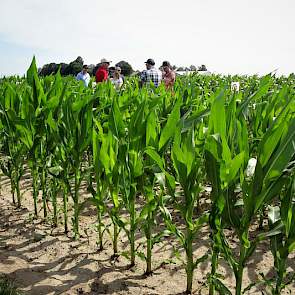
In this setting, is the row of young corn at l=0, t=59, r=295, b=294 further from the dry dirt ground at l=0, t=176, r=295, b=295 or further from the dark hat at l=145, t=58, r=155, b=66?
the dark hat at l=145, t=58, r=155, b=66

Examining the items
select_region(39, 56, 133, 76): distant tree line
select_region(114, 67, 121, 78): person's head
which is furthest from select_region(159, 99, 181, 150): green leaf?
select_region(39, 56, 133, 76): distant tree line

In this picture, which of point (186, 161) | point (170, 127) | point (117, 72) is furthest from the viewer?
point (117, 72)

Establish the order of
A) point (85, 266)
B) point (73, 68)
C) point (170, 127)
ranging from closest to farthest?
1. point (170, 127)
2. point (85, 266)
3. point (73, 68)

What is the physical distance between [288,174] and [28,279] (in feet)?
5.63

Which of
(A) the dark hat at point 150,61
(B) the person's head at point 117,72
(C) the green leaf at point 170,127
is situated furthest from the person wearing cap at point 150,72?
(C) the green leaf at point 170,127

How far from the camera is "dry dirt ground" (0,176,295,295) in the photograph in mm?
2271

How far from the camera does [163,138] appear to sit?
214cm

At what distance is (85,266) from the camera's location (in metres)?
2.51

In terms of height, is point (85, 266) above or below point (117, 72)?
below

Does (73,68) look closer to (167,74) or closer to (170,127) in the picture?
(167,74)

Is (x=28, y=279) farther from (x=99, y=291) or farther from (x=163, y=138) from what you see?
(x=163, y=138)

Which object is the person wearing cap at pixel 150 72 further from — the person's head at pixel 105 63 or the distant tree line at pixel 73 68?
the distant tree line at pixel 73 68

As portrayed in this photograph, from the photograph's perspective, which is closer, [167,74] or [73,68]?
[167,74]

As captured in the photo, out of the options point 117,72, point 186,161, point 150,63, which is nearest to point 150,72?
point 150,63
